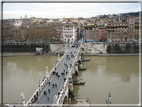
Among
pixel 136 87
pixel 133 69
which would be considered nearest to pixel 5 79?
pixel 136 87

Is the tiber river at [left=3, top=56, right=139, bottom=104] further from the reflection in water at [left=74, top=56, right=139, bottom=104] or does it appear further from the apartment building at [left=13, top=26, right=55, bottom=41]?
the apartment building at [left=13, top=26, right=55, bottom=41]

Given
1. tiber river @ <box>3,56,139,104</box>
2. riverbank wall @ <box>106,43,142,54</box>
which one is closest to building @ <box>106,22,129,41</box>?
riverbank wall @ <box>106,43,142,54</box>

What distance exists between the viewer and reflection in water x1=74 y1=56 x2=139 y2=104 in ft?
32.7

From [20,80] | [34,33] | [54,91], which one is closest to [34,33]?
[34,33]

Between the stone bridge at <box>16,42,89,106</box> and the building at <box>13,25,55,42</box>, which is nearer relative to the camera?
the stone bridge at <box>16,42,89,106</box>

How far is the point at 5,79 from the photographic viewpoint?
1296 cm

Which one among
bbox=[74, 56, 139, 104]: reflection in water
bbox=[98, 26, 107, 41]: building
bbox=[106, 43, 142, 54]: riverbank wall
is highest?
bbox=[98, 26, 107, 41]: building

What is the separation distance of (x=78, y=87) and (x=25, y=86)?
10.3ft

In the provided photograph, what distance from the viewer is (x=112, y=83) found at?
12.0 metres

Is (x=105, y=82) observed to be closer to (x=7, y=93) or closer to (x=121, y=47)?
(x=7, y=93)

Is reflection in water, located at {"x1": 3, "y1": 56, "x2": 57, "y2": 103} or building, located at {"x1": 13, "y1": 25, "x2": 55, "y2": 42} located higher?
building, located at {"x1": 13, "y1": 25, "x2": 55, "y2": 42}

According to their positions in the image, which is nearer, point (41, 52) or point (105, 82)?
point (105, 82)

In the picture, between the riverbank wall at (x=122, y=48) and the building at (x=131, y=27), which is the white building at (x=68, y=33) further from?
the building at (x=131, y=27)

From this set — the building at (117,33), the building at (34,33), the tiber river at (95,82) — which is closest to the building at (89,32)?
the building at (117,33)
